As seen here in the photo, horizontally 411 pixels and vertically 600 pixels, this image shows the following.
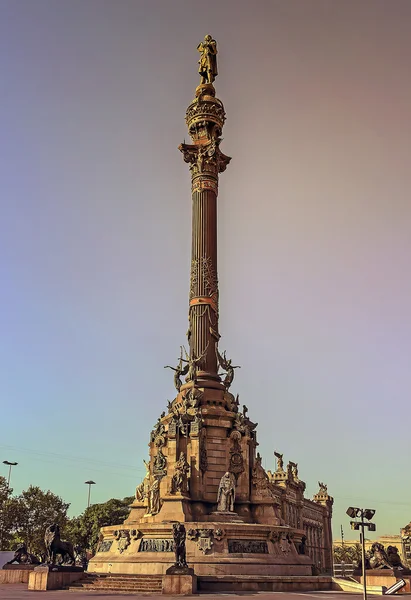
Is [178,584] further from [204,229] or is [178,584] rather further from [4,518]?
[4,518]

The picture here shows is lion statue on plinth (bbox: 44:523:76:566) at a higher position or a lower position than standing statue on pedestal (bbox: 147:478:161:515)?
lower

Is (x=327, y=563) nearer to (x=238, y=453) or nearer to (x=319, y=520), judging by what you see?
(x=319, y=520)

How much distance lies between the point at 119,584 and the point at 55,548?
15.3 ft

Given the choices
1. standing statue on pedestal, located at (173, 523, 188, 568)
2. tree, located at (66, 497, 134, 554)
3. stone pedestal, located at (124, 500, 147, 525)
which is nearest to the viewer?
standing statue on pedestal, located at (173, 523, 188, 568)

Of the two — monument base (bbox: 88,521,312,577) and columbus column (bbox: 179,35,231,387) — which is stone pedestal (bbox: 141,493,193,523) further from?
columbus column (bbox: 179,35,231,387)

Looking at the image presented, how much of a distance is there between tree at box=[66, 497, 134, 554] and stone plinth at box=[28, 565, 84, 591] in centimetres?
4861

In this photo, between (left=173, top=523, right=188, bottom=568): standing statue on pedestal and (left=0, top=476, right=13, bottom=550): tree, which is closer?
(left=173, top=523, right=188, bottom=568): standing statue on pedestal

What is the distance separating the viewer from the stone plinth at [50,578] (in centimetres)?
2723

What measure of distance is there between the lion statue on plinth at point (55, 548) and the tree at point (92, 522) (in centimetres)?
4616

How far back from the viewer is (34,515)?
66.8 meters

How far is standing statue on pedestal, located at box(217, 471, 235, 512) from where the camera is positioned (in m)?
33.8

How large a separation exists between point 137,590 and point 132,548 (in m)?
5.67

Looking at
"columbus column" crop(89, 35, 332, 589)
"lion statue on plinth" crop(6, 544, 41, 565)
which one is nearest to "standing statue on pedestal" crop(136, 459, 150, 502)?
"columbus column" crop(89, 35, 332, 589)

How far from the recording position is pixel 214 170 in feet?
144
